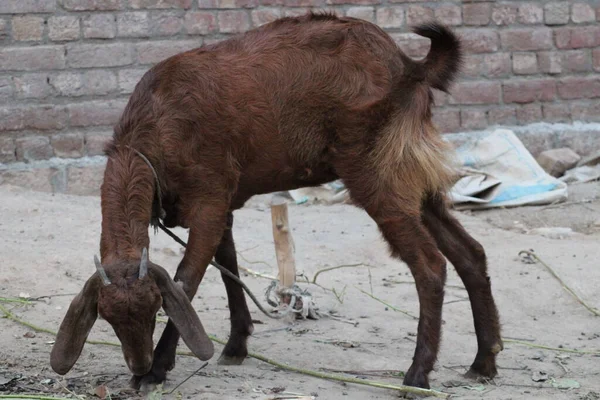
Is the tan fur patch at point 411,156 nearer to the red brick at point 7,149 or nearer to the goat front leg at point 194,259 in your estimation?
the goat front leg at point 194,259

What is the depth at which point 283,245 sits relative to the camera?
594 cm

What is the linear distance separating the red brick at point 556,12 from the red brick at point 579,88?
0.61 meters

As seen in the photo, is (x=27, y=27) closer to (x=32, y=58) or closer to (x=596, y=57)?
(x=32, y=58)

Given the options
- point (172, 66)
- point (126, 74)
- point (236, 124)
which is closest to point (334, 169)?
point (236, 124)

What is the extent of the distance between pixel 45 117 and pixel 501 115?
449 centimetres

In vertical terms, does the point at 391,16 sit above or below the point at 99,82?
above

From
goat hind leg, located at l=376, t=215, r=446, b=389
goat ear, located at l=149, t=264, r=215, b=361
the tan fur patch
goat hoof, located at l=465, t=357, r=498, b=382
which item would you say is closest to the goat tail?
the tan fur patch

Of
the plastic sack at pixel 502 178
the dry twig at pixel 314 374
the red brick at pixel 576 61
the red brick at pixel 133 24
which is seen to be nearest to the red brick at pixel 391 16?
the plastic sack at pixel 502 178

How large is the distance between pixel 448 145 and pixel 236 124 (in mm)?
1146

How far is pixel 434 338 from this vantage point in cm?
451

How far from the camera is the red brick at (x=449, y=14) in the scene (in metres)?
8.95

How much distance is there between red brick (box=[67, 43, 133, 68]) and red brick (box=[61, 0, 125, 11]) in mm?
321

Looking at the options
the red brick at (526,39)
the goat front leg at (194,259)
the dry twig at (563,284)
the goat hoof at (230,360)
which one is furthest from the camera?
the red brick at (526,39)

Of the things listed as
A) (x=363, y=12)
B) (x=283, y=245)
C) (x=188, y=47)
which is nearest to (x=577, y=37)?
(x=363, y=12)
